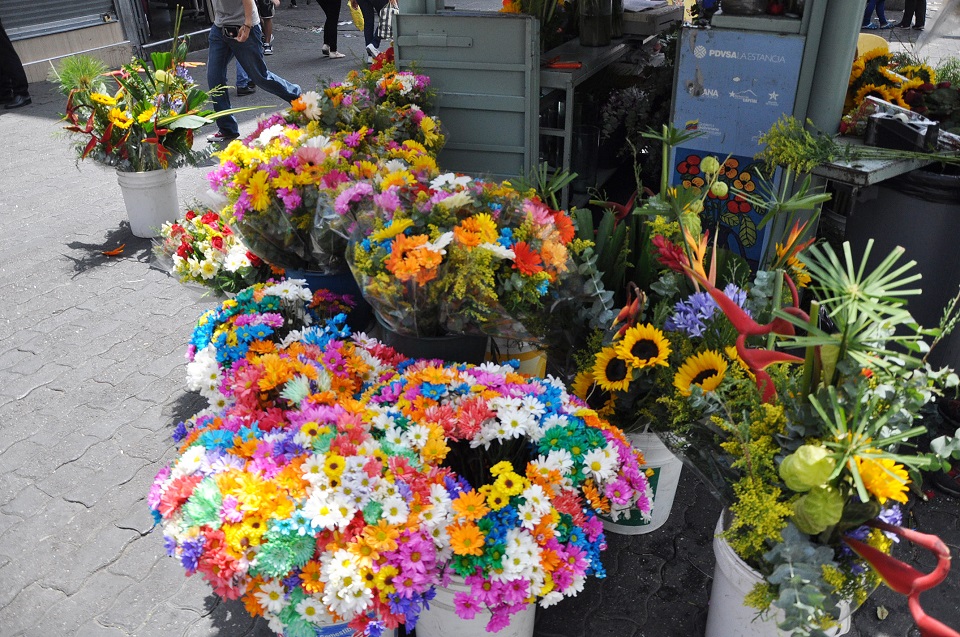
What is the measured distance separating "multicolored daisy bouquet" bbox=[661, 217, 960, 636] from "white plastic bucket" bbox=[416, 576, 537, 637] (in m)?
0.61

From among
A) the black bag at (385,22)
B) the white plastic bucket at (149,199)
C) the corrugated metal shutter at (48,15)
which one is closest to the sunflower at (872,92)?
the white plastic bucket at (149,199)

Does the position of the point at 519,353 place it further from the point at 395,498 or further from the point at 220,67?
the point at 220,67

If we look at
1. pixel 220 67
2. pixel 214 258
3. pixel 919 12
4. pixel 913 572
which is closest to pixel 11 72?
pixel 220 67

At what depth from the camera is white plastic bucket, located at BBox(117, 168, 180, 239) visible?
15.3ft

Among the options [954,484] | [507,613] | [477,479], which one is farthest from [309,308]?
[954,484]

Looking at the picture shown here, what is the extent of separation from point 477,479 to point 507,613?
0.45m

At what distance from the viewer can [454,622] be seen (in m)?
1.96

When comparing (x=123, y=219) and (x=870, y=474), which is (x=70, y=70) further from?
(x=870, y=474)

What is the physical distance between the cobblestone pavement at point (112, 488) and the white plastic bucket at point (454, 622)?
334 mm

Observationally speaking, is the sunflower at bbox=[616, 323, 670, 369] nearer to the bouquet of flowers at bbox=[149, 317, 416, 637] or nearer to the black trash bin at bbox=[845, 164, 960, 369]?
the bouquet of flowers at bbox=[149, 317, 416, 637]

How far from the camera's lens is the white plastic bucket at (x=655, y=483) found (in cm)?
241

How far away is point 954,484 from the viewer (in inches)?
111

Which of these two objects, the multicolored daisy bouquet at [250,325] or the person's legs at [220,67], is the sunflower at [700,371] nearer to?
the multicolored daisy bouquet at [250,325]

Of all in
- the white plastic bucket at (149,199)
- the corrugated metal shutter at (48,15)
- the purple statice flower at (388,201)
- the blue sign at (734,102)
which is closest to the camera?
the purple statice flower at (388,201)
